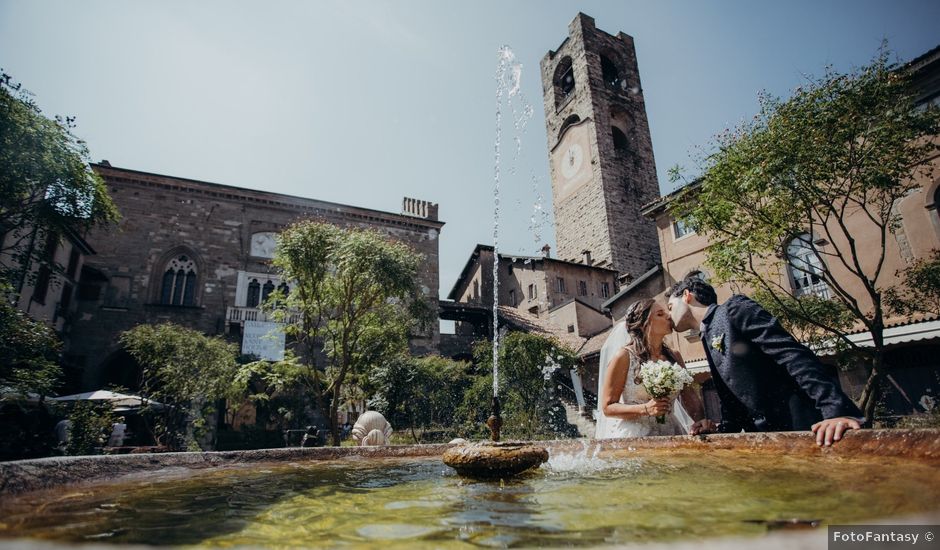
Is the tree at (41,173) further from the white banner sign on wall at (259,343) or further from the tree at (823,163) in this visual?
the tree at (823,163)

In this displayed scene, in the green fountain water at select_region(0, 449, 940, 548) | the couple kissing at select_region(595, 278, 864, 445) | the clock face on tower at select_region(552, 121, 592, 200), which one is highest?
the clock face on tower at select_region(552, 121, 592, 200)

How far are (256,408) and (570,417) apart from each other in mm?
14258

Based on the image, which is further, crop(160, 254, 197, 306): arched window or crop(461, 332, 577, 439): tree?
crop(160, 254, 197, 306): arched window

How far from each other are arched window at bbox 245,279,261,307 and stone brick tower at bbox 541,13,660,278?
66.8 ft

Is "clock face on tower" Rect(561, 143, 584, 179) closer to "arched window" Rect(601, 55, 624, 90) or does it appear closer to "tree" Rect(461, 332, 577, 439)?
"arched window" Rect(601, 55, 624, 90)

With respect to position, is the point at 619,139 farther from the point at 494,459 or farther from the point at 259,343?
the point at 494,459

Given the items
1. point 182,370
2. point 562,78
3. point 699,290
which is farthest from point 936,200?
point 562,78

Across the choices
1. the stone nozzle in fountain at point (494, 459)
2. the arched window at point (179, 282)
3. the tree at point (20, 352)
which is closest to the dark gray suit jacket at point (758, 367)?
the stone nozzle in fountain at point (494, 459)

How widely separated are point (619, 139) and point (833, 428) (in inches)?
1354

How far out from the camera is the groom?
2.74m

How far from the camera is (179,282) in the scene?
74.9 feet

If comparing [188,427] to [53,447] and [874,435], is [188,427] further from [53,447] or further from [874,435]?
[874,435]

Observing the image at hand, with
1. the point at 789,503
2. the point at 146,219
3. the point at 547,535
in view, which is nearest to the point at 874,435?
the point at 789,503

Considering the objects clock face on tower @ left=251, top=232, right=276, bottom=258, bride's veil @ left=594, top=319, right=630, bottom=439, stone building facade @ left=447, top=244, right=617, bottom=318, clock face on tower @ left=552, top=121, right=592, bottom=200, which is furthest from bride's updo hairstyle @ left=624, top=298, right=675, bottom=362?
clock face on tower @ left=552, top=121, right=592, bottom=200
